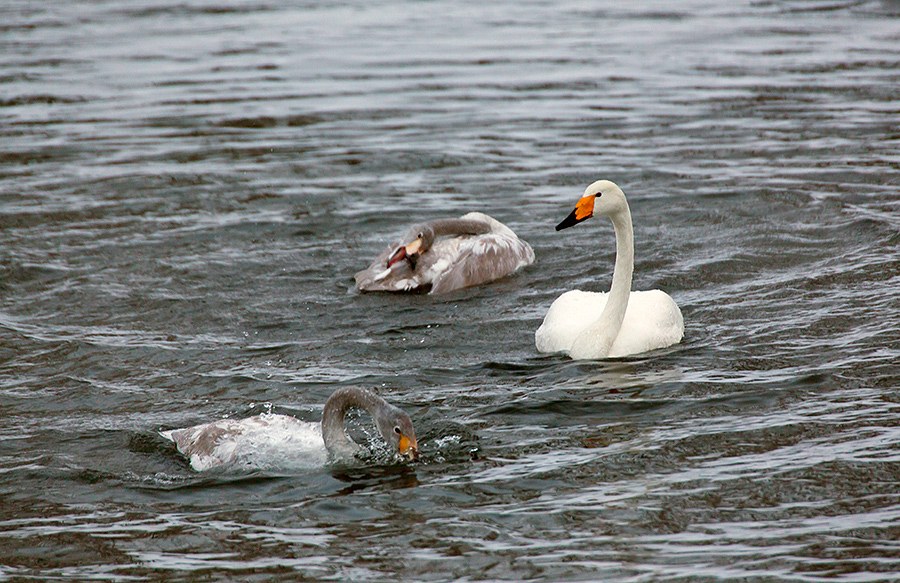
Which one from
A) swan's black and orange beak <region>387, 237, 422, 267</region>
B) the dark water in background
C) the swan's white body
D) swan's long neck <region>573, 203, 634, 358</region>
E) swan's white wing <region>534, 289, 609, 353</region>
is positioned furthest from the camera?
swan's black and orange beak <region>387, 237, 422, 267</region>

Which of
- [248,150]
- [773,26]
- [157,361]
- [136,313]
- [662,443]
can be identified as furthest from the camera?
[773,26]

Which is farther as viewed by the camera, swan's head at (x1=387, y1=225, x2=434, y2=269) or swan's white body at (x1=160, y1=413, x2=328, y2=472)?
swan's head at (x1=387, y1=225, x2=434, y2=269)

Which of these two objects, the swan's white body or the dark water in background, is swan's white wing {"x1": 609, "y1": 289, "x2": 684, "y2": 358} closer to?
the dark water in background

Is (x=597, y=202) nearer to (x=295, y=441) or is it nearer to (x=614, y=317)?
(x=614, y=317)

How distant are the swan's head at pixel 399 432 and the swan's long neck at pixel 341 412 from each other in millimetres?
100

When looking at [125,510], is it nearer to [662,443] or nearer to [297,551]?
[297,551]

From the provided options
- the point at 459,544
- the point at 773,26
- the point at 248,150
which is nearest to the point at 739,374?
the point at 459,544

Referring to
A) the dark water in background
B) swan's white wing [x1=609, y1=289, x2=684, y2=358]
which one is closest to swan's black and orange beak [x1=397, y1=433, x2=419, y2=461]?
the dark water in background

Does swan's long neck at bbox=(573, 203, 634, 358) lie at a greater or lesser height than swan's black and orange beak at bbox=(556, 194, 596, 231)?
lesser

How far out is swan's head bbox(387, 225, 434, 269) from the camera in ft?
40.4

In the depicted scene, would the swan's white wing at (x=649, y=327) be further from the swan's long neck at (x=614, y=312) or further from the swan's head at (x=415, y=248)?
the swan's head at (x=415, y=248)

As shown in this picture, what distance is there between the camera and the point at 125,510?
7.84 m

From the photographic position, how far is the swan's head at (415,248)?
40.4 feet

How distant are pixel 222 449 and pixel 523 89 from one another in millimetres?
12877
